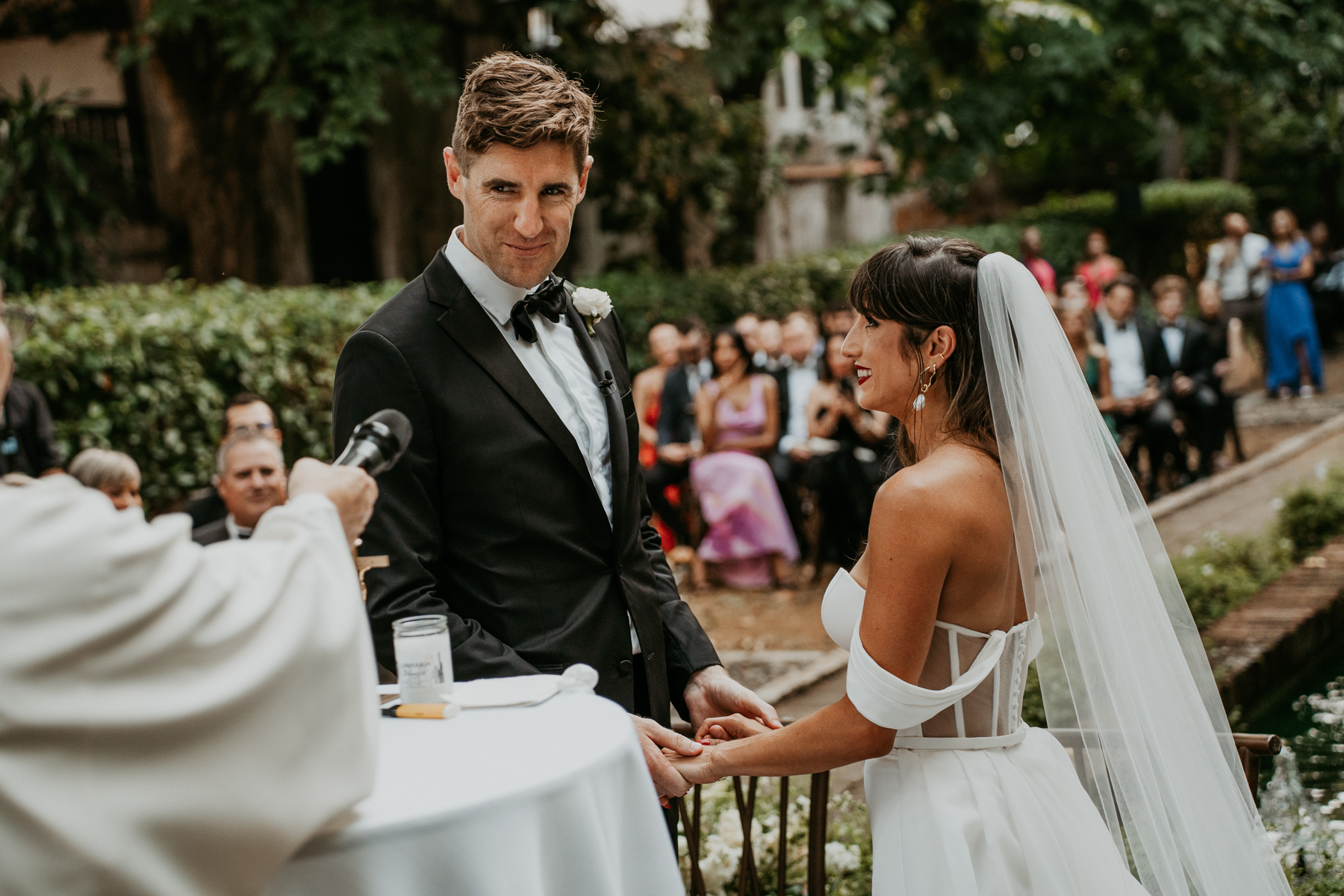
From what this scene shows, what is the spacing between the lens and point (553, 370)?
93.6 inches

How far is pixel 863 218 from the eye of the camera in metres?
18.9

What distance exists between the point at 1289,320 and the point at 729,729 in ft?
39.4

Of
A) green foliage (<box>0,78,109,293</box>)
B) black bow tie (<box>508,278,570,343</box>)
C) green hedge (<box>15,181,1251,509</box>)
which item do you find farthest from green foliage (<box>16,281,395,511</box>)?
black bow tie (<box>508,278,570,343</box>)

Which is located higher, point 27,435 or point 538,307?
point 538,307

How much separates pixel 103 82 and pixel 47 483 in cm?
1138

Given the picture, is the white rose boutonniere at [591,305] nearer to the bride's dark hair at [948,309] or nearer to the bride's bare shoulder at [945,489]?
the bride's dark hair at [948,309]

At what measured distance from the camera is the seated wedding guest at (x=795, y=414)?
8.06m

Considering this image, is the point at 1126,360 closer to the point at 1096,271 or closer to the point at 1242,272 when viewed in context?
the point at 1096,271

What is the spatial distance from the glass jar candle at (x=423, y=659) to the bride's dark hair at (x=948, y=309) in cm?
106

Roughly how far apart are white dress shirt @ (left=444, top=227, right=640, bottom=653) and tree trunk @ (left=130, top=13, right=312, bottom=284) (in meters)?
8.20

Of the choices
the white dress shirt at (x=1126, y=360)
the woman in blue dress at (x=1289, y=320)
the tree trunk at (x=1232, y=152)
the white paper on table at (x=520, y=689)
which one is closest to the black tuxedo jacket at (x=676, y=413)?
the white dress shirt at (x=1126, y=360)

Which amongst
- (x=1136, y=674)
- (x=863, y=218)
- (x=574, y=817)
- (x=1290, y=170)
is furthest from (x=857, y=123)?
(x=1290, y=170)

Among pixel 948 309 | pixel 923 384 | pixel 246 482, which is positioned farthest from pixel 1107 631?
pixel 246 482

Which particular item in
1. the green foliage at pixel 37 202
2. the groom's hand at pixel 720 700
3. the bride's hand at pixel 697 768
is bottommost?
the bride's hand at pixel 697 768
